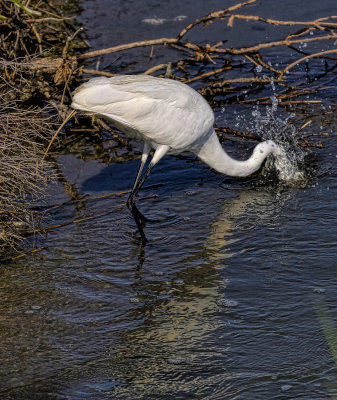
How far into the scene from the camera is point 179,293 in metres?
5.21

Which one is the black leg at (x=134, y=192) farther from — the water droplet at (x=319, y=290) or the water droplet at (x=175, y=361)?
the water droplet at (x=175, y=361)

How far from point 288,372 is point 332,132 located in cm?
417

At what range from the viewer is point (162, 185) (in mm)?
7094

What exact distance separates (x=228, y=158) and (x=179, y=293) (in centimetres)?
205

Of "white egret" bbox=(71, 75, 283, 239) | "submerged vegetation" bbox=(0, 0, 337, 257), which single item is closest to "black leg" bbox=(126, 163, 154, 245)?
"white egret" bbox=(71, 75, 283, 239)

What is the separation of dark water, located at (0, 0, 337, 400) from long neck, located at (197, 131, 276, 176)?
191 millimetres

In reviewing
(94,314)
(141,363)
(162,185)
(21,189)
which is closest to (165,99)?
(162,185)

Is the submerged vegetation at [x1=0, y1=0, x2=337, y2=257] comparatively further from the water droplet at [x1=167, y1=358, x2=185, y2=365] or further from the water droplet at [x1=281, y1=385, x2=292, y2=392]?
the water droplet at [x1=281, y1=385, x2=292, y2=392]

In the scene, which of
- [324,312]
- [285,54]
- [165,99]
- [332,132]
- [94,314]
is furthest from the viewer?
[285,54]

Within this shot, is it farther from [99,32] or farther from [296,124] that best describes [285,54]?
[99,32]

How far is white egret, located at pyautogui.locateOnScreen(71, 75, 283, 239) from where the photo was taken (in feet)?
19.8

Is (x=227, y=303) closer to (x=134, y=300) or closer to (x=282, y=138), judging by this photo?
(x=134, y=300)

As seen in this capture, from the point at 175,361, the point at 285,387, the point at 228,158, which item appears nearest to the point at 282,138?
the point at 228,158

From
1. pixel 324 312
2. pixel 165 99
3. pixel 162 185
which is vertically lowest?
pixel 162 185
